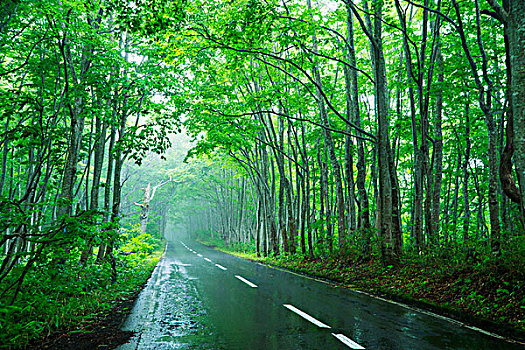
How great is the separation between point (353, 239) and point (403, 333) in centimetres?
896

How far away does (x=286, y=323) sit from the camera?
244 inches

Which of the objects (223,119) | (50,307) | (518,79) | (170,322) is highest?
(223,119)

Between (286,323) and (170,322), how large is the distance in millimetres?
2189

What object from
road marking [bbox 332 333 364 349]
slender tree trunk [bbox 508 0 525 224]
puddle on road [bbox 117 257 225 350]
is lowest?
puddle on road [bbox 117 257 225 350]

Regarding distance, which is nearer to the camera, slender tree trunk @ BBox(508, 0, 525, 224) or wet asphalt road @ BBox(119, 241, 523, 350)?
wet asphalt road @ BBox(119, 241, 523, 350)

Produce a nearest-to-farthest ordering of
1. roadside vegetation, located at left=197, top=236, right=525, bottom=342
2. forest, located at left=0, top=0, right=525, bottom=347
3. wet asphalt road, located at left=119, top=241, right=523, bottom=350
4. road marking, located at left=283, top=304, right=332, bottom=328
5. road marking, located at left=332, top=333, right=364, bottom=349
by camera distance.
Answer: road marking, located at left=332, top=333, right=364, bottom=349 → wet asphalt road, located at left=119, top=241, right=523, bottom=350 → road marking, located at left=283, top=304, right=332, bottom=328 → roadside vegetation, located at left=197, top=236, right=525, bottom=342 → forest, located at left=0, top=0, right=525, bottom=347

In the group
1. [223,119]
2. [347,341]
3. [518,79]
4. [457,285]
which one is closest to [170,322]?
[347,341]

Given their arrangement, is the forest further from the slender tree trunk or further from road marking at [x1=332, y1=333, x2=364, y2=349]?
road marking at [x1=332, y1=333, x2=364, y2=349]

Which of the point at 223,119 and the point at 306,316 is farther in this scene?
the point at 223,119

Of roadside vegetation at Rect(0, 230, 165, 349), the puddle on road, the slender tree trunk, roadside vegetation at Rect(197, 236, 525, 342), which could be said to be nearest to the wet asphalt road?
the puddle on road

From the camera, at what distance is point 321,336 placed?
211 inches

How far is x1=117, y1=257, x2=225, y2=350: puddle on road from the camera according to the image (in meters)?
5.06

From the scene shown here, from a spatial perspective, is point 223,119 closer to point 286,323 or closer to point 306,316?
point 306,316

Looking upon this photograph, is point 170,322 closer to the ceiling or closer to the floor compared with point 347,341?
closer to the floor
